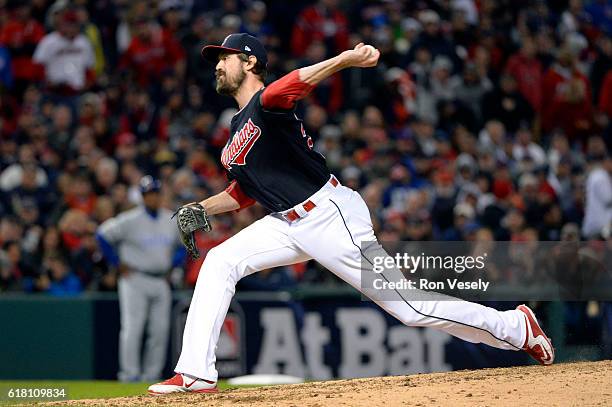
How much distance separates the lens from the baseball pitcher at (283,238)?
21.5 feet

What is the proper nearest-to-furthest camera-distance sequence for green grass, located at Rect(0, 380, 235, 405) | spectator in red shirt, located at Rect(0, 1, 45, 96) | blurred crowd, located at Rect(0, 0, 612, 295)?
green grass, located at Rect(0, 380, 235, 405), blurred crowd, located at Rect(0, 0, 612, 295), spectator in red shirt, located at Rect(0, 1, 45, 96)

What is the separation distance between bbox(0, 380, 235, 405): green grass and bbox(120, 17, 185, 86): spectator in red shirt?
184 inches

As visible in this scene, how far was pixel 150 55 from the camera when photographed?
50.3 feet

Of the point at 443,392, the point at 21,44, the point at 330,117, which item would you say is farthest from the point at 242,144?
the point at 21,44

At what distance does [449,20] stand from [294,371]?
7121 millimetres

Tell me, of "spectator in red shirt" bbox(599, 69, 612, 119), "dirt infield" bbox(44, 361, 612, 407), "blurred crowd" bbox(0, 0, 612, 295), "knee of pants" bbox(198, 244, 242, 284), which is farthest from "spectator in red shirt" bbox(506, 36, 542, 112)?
"knee of pants" bbox(198, 244, 242, 284)

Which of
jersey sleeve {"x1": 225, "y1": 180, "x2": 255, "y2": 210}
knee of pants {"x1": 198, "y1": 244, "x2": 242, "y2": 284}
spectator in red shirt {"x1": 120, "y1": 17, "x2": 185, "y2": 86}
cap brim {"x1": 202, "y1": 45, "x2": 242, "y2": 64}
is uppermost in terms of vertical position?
spectator in red shirt {"x1": 120, "y1": 17, "x2": 185, "y2": 86}

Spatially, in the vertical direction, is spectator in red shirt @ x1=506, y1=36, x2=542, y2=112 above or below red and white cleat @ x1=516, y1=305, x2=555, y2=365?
above

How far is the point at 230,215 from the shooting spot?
13.0 m

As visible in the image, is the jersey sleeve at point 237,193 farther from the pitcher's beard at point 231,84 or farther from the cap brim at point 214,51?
the cap brim at point 214,51

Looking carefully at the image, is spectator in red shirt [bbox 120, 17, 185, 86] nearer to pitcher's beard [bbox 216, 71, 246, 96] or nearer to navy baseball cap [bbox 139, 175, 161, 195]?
navy baseball cap [bbox 139, 175, 161, 195]

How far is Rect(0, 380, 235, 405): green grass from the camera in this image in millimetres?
10172

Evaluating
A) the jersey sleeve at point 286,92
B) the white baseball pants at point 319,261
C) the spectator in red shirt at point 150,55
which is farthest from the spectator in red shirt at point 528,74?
the jersey sleeve at point 286,92

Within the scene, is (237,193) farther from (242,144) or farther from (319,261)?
(319,261)
